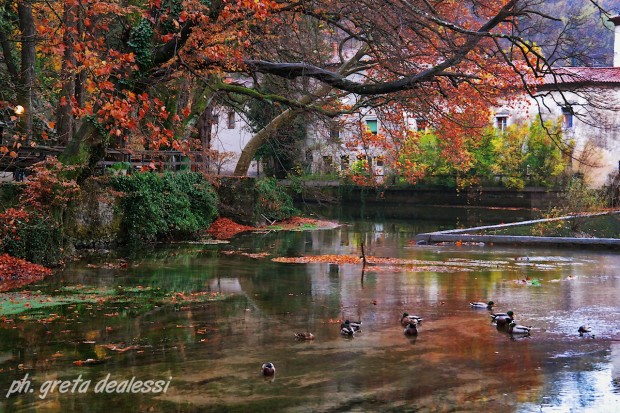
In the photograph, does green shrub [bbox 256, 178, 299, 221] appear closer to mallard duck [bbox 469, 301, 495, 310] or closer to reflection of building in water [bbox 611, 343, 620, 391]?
mallard duck [bbox 469, 301, 495, 310]

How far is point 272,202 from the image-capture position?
3519cm

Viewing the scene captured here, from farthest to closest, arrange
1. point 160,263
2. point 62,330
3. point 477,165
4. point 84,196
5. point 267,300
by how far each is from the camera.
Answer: point 477,165 → point 84,196 → point 160,263 → point 267,300 → point 62,330

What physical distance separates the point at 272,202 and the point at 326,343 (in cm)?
2541

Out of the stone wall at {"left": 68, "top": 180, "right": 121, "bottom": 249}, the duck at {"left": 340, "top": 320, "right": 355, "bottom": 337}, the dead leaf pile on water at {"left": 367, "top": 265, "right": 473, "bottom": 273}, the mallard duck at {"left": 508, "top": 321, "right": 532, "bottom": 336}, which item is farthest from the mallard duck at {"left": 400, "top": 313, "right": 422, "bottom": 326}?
the stone wall at {"left": 68, "top": 180, "right": 121, "bottom": 249}

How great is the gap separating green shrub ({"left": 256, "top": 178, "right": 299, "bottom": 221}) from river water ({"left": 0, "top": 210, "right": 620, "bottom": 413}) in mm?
16147

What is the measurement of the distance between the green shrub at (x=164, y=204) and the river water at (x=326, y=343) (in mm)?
5775

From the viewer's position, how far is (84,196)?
22.3 meters

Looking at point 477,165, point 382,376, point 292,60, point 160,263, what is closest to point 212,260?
point 160,263

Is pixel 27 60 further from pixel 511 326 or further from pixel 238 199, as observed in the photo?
pixel 511 326

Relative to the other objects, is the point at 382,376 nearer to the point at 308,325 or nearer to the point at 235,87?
the point at 308,325

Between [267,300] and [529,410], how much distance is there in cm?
685

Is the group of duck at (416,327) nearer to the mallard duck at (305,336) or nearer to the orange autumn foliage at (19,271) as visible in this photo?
the mallard duck at (305,336)

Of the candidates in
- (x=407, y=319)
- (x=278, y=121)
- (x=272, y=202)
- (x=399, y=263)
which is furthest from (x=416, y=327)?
(x=272, y=202)

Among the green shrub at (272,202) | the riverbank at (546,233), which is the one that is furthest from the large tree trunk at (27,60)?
the riverbank at (546,233)
